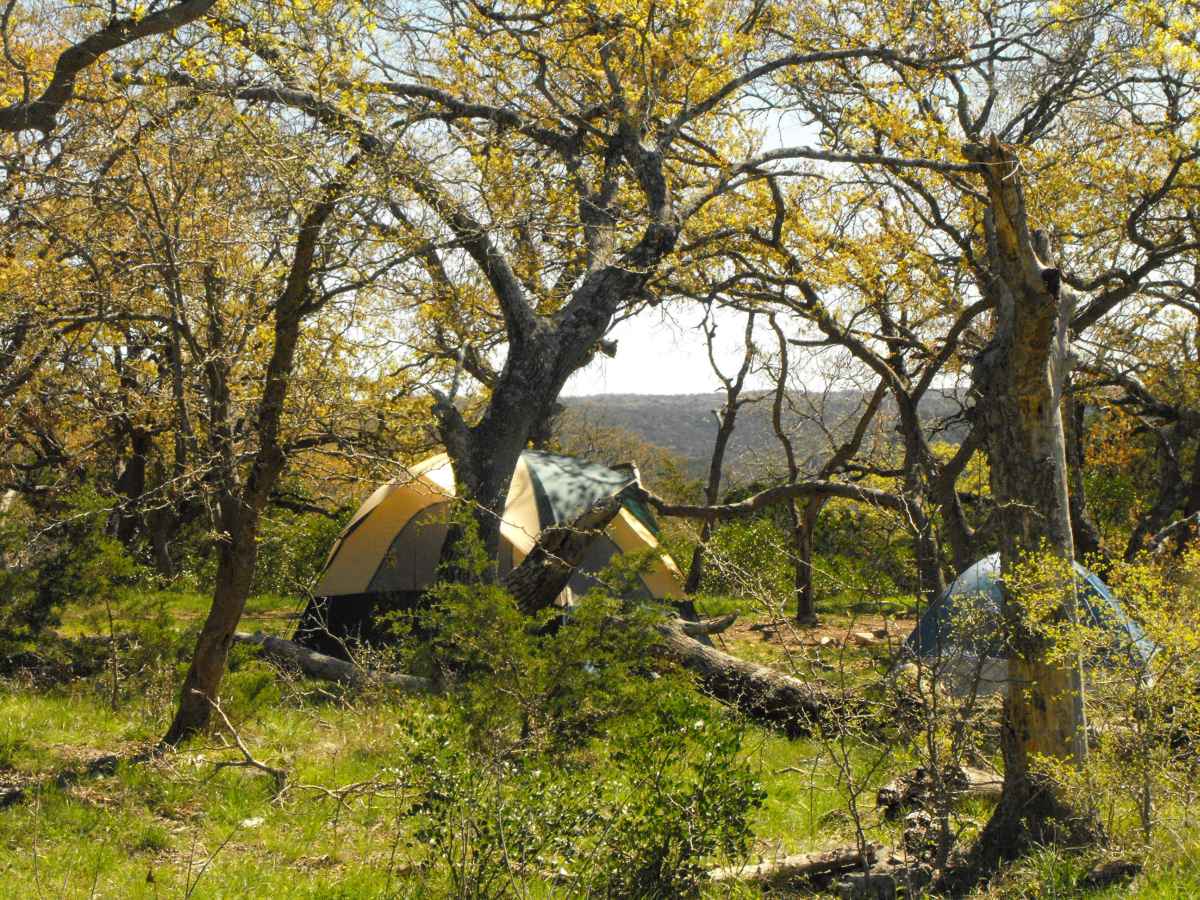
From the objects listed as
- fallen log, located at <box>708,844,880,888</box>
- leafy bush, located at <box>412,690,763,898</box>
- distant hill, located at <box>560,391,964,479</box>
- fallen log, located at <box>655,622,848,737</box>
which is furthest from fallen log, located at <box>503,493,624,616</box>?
distant hill, located at <box>560,391,964,479</box>

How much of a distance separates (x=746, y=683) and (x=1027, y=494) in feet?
11.7


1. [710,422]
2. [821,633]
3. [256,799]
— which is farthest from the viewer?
[710,422]

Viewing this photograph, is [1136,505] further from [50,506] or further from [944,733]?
[50,506]

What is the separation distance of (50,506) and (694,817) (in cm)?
1360

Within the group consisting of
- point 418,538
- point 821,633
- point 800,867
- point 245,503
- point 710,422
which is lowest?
point 821,633

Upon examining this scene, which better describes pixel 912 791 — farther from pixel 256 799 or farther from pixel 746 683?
pixel 256 799

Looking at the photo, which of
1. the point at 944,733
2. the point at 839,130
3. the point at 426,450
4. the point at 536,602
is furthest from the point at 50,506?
the point at 944,733

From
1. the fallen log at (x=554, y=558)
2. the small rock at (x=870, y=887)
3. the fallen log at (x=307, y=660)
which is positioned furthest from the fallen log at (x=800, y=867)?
the fallen log at (x=307, y=660)

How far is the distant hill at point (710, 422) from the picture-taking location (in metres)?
17.7

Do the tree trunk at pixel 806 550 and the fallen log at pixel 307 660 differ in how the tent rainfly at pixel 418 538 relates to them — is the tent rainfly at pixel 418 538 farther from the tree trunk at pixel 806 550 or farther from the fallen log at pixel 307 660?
the tree trunk at pixel 806 550

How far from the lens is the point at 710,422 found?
82.5 feet

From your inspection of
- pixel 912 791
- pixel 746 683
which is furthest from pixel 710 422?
pixel 912 791

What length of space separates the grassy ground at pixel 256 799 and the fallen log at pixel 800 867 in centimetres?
12

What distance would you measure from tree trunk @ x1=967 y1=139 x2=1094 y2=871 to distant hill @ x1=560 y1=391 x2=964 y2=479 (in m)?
5.96
